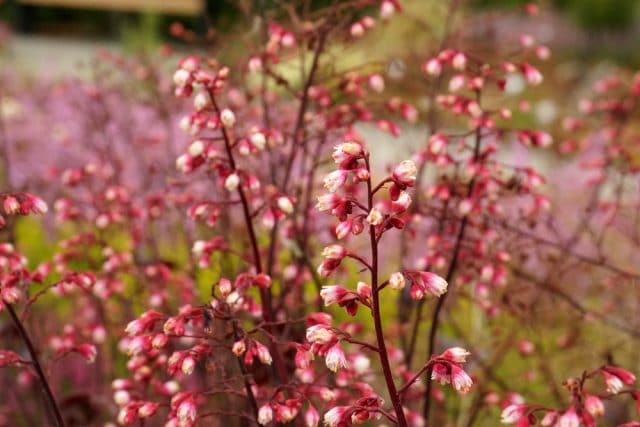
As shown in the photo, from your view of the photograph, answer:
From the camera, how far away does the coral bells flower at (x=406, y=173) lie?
5.03 feet

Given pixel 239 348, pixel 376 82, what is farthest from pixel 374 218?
pixel 376 82

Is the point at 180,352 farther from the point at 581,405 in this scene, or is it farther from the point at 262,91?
the point at 262,91

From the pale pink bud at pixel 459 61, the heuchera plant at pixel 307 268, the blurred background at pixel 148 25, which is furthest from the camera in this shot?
the blurred background at pixel 148 25

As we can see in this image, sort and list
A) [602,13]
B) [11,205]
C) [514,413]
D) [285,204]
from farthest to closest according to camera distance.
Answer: [602,13] < [285,204] < [11,205] < [514,413]

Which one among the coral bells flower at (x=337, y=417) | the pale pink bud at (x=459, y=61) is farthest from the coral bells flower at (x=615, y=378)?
the pale pink bud at (x=459, y=61)

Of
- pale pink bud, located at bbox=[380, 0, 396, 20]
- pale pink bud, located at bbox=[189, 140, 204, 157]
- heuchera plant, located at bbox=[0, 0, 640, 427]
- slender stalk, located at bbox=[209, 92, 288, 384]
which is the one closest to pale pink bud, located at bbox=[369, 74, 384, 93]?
heuchera plant, located at bbox=[0, 0, 640, 427]

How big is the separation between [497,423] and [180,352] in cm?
246

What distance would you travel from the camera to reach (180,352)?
1.80 metres

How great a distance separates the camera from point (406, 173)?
60.5 inches

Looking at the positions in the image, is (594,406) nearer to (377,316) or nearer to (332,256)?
(377,316)

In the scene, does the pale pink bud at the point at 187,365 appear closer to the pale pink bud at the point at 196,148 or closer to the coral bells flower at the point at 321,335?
the coral bells flower at the point at 321,335

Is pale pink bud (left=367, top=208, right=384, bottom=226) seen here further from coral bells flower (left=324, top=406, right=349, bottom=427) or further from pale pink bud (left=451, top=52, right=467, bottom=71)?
pale pink bud (left=451, top=52, right=467, bottom=71)

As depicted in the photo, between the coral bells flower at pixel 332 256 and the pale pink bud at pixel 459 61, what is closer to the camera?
the coral bells flower at pixel 332 256

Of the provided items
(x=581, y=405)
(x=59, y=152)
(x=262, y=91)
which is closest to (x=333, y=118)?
(x=262, y=91)
